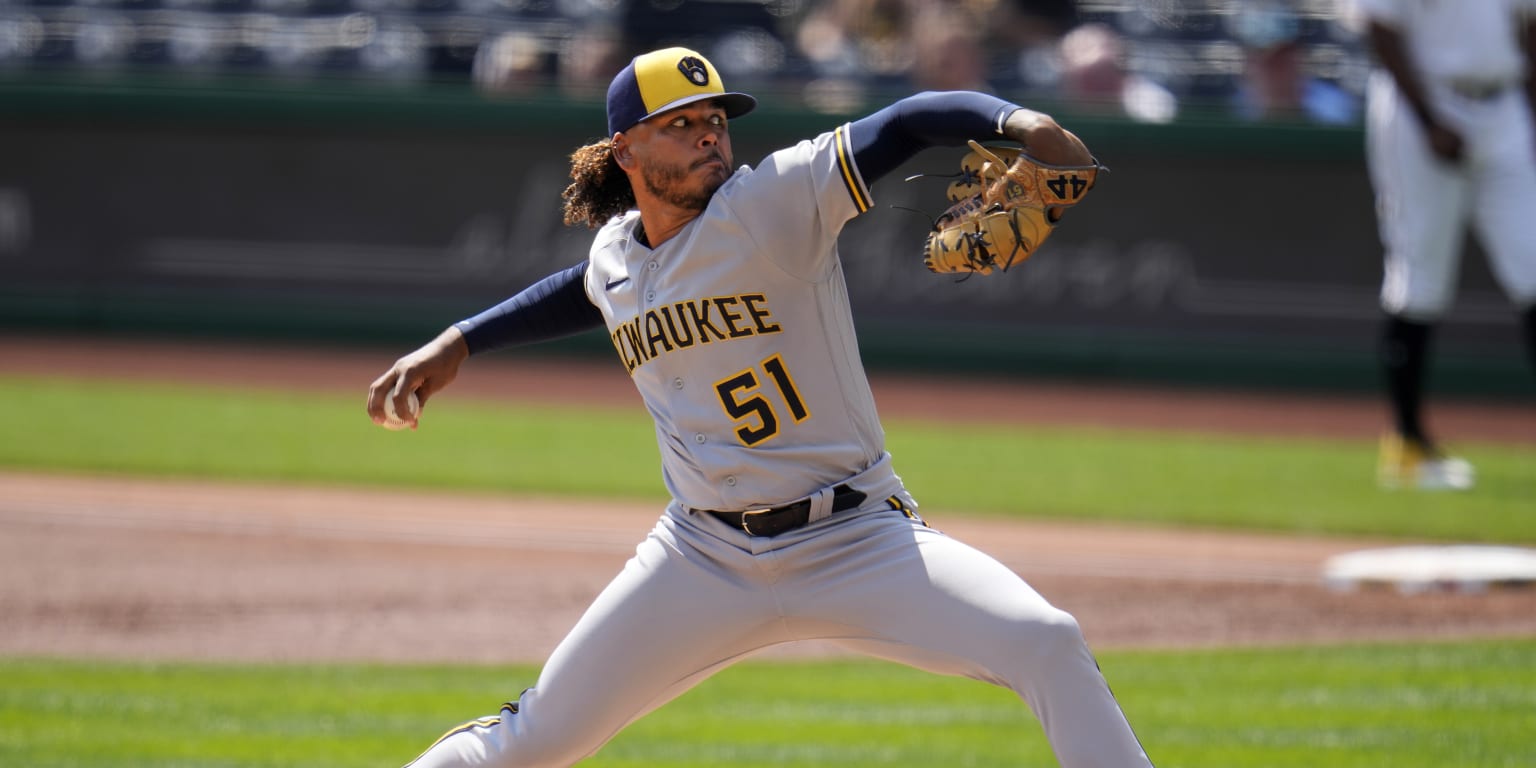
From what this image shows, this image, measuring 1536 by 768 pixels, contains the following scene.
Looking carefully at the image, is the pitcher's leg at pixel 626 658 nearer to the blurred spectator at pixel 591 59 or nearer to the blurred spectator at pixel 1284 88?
the blurred spectator at pixel 1284 88

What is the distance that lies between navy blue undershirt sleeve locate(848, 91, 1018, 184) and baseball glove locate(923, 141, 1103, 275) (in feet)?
0.22

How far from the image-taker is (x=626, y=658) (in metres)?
3.29

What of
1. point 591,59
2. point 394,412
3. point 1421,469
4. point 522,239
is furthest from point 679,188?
point 591,59

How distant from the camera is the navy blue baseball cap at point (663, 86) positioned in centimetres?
335

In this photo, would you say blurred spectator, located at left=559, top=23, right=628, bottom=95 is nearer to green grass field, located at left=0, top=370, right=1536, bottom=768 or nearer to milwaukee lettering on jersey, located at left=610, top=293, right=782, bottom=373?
green grass field, located at left=0, top=370, right=1536, bottom=768

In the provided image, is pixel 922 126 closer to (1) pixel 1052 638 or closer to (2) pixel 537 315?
(1) pixel 1052 638

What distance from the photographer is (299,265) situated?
1459 cm

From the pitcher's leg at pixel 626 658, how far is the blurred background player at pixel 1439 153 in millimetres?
5785

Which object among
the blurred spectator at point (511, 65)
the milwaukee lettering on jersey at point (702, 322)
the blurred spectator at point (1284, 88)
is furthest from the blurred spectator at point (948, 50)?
the milwaukee lettering on jersey at point (702, 322)

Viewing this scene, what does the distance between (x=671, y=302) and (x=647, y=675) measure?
0.72 metres

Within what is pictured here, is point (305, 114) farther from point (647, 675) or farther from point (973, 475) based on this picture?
point (647, 675)

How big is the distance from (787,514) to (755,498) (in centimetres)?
7

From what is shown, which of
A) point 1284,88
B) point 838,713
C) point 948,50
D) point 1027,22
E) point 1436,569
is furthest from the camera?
point 1027,22

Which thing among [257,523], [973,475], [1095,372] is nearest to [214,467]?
[257,523]
